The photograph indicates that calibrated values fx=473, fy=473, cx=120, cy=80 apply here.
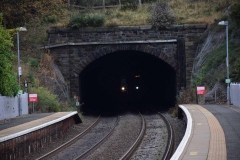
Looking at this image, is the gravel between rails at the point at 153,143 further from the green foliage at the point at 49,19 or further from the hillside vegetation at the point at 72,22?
the green foliage at the point at 49,19

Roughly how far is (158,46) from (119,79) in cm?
2494

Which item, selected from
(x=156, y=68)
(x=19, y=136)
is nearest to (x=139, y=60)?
(x=156, y=68)

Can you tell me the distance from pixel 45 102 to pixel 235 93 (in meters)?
11.6

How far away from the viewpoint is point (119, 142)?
65.5 ft

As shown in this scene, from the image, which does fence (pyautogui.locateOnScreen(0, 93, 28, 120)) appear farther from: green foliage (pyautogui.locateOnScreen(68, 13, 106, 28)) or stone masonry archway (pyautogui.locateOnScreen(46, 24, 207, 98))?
green foliage (pyautogui.locateOnScreen(68, 13, 106, 28))

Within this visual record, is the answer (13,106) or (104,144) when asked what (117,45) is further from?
(104,144)

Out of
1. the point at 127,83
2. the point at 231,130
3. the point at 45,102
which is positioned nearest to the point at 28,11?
the point at 45,102

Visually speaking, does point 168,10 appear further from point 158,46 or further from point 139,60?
point 139,60

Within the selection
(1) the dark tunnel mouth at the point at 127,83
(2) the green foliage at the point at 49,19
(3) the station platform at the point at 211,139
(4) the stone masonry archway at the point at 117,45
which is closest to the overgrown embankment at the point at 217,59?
(4) the stone masonry archway at the point at 117,45

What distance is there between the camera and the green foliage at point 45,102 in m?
29.6

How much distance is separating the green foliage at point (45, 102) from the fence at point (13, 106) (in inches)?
78.5

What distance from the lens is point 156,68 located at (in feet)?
163

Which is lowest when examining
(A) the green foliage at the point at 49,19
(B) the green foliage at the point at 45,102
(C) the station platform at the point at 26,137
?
(C) the station platform at the point at 26,137

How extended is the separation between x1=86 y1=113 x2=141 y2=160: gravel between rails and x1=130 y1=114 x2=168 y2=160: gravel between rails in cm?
53
